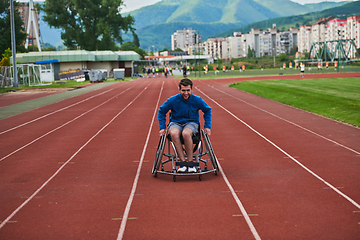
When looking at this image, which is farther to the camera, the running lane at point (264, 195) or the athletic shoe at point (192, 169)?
the athletic shoe at point (192, 169)

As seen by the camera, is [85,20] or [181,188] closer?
[181,188]

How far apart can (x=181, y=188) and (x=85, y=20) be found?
72829 mm

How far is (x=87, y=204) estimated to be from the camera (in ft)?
17.3

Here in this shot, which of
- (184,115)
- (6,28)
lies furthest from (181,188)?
(6,28)

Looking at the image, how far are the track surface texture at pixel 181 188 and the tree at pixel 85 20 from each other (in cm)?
6519

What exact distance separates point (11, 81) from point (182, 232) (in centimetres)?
3816

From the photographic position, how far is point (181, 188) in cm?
593

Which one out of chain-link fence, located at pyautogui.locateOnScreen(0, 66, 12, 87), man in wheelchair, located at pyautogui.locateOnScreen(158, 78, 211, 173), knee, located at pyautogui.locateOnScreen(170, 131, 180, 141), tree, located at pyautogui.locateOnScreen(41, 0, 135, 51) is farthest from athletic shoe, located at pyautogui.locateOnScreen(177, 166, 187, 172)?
tree, located at pyautogui.locateOnScreen(41, 0, 135, 51)

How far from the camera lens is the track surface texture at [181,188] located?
4.41m

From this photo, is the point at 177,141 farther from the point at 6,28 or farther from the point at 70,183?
the point at 6,28

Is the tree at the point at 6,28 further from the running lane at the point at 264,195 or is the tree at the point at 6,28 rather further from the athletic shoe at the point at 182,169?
the athletic shoe at the point at 182,169

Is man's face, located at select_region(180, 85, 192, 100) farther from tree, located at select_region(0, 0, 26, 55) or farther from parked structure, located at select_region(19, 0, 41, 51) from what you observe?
parked structure, located at select_region(19, 0, 41, 51)

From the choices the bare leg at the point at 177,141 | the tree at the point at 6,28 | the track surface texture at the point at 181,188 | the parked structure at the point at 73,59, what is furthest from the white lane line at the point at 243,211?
the tree at the point at 6,28

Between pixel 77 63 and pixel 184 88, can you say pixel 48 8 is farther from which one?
pixel 184 88
